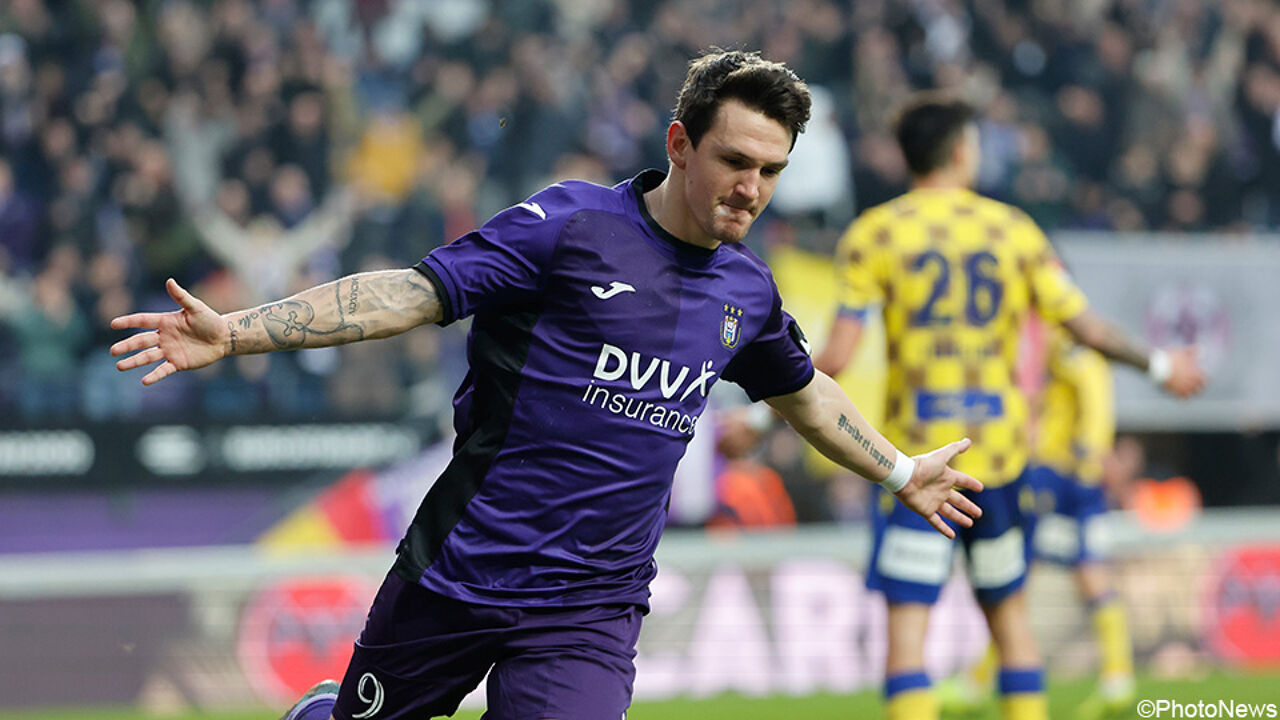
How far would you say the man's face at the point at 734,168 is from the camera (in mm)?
4117

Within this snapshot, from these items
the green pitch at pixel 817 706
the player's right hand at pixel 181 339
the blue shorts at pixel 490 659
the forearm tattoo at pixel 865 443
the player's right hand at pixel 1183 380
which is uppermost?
the player's right hand at pixel 181 339

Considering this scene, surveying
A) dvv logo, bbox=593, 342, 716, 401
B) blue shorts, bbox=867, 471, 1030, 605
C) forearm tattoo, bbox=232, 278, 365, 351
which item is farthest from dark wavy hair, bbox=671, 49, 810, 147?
blue shorts, bbox=867, 471, 1030, 605

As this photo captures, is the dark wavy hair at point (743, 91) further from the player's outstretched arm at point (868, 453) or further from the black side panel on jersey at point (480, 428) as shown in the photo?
the player's outstretched arm at point (868, 453)

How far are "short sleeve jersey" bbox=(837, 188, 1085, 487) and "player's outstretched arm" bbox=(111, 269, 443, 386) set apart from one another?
2888mm

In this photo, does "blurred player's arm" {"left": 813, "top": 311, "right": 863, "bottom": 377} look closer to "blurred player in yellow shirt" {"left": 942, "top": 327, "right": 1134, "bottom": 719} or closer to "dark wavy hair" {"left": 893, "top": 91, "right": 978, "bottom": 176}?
"dark wavy hair" {"left": 893, "top": 91, "right": 978, "bottom": 176}

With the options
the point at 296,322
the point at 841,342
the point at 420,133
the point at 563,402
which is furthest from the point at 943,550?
the point at 420,133

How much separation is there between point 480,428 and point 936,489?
136 centimetres

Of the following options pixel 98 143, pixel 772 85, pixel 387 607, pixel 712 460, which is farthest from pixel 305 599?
pixel 772 85

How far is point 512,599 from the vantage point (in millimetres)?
4168

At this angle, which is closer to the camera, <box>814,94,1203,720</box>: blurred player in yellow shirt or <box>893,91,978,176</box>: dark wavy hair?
<box>814,94,1203,720</box>: blurred player in yellow shirt

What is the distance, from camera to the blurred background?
10023 mm

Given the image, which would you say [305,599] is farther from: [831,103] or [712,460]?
[831,103]

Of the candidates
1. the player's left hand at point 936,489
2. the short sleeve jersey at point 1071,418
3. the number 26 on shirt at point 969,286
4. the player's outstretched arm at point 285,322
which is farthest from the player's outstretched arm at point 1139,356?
the player's outstretched arm at point 285,322

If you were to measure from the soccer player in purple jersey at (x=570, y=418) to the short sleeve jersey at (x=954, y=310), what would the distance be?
227cm
